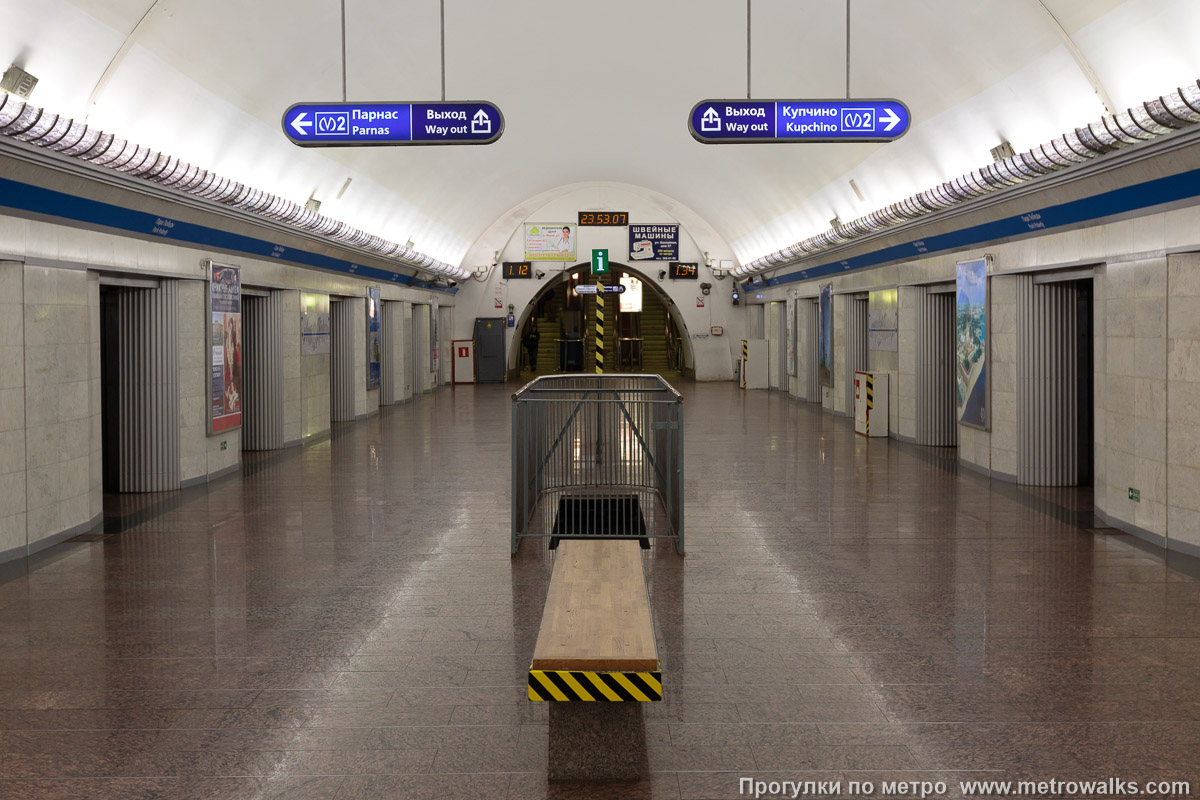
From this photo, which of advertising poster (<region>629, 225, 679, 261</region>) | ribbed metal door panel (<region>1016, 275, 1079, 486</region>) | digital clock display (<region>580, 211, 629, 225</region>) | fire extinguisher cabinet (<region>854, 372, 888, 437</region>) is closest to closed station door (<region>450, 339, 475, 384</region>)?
digital clock display (<region>580, 211, 629, 225</region>)

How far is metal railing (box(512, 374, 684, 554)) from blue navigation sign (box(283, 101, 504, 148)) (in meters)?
2.24

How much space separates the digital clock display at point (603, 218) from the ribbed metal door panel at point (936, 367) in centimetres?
1686

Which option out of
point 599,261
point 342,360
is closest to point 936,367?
point 342,360

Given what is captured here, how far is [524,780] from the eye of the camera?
13.3ft

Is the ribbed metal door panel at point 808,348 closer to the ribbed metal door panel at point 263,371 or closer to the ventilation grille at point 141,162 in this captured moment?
the ventilation grille at point 141,162

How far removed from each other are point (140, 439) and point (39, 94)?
169 inches

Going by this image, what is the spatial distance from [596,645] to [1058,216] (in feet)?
27.2

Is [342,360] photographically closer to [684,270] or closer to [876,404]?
[876,404]

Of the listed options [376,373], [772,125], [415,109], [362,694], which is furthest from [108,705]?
[376,373]

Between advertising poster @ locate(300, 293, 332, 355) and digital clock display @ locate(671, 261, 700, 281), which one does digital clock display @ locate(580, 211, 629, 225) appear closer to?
digital clock display @ locate(671, 261, 700, 281)

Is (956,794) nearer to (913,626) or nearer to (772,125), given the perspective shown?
(913,626)

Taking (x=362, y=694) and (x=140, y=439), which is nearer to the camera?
(x=362, y=694)

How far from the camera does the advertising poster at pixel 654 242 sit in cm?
3195

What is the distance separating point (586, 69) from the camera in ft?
53.3
